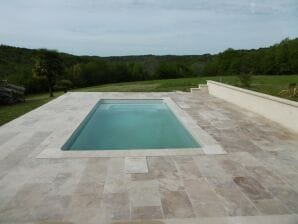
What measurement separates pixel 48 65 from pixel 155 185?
13.9 metres

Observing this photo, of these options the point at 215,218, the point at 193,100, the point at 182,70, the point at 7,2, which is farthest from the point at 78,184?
the point at 182,70

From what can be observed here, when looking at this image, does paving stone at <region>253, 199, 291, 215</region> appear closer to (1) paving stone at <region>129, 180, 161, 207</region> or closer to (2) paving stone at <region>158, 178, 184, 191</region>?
(2) paving stone at <region>158, 178, 184, 191</region>

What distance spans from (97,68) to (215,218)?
26.6 meters

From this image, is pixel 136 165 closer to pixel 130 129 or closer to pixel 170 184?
pixel 170 184

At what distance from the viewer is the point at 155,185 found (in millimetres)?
3693

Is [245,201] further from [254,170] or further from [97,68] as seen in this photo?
[97,68]

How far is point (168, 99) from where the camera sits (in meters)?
11.1

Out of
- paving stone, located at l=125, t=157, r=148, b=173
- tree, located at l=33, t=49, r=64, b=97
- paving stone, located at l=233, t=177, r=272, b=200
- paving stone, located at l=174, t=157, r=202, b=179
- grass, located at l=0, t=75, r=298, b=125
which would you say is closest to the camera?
paving stone, located at l=233, t=177, r=272, b=200

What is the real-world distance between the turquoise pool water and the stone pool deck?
2.52ft

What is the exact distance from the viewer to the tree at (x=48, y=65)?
51.6ft

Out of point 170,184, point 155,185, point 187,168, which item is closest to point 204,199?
point 170,184

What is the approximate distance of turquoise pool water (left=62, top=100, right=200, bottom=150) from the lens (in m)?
6.13

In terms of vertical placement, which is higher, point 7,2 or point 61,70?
point 7,2

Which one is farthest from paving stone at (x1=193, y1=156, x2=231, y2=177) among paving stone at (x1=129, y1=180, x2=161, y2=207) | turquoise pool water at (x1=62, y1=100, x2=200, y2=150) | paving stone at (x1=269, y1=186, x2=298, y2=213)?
turquoise pool water at (x1=62, y1=100, x2=200, y2=150)
